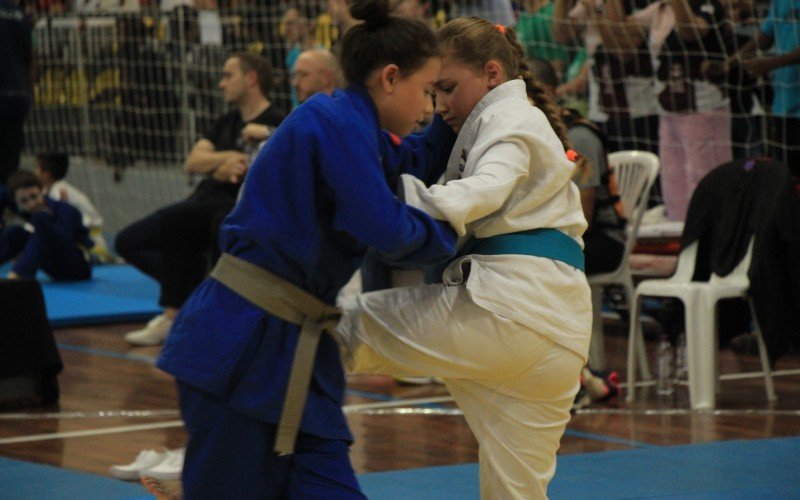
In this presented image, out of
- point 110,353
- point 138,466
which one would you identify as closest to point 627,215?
point 110,353

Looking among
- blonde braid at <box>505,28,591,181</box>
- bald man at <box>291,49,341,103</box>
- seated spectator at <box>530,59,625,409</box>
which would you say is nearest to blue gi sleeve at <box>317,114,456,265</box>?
blonde braid at <box>505,28,591,181</box>

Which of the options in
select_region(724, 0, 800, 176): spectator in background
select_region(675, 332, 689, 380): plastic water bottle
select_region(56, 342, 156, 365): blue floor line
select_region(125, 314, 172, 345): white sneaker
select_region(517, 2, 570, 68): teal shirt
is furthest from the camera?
select_region(517, 2, 570, 68): teal shirt

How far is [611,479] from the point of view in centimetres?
412

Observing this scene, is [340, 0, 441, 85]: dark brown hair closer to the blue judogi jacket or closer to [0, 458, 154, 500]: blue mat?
the blue judogi jacket

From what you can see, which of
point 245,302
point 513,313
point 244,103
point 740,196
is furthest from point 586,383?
point 245,302

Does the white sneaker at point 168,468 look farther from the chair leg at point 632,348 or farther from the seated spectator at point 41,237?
the seated spectator at point 41,237

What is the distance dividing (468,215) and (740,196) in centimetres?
336

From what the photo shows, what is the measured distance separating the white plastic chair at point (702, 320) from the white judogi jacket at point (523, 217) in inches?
106

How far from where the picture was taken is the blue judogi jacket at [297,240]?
247 cm

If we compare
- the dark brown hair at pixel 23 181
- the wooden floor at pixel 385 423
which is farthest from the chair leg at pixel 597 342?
the dark brown hair at pixel 23 181

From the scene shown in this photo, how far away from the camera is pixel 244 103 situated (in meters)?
6.85

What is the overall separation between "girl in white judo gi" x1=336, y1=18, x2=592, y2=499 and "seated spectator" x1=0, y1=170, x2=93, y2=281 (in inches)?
239

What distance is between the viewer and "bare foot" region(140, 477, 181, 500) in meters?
2.91

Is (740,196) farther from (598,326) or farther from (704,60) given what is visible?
(704,60)
